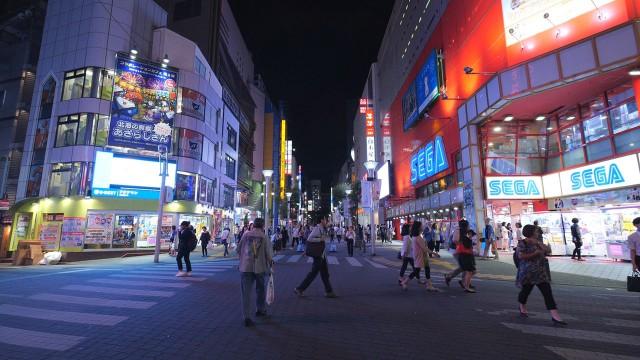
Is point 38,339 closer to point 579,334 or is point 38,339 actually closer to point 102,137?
point 579,334

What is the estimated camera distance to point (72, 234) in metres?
20.8

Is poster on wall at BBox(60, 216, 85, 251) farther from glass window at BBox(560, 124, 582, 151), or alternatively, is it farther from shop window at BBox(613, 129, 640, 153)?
shop window at BBox(613, 129, 640, 153)

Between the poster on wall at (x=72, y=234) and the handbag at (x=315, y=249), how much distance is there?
19969mm

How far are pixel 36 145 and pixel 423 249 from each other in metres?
28.0

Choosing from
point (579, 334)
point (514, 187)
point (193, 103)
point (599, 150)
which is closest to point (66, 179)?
point (193, 103)

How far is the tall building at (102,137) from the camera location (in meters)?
21.7

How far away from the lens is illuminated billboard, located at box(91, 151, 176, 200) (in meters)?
22.0

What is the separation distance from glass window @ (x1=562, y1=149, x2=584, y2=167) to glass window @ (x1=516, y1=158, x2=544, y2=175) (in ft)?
4.85

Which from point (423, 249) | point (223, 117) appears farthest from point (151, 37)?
point (423, 249)

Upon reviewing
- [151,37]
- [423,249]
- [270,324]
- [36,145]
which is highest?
[151,37]

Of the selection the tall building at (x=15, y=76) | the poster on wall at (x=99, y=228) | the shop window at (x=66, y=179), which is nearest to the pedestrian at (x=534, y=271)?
the poster on wall at (x=99, y=228)

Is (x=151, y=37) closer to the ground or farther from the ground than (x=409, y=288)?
farther from the ground

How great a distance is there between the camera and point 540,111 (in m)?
17.4

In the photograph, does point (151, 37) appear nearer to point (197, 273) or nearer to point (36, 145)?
point (36, 145)
